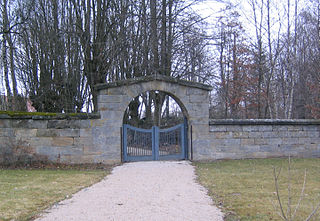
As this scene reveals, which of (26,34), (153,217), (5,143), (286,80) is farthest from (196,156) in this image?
(286,80)

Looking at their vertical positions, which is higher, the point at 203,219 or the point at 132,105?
the point at 132,105

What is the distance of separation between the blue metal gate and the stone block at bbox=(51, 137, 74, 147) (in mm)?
1798

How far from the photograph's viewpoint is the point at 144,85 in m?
11.3

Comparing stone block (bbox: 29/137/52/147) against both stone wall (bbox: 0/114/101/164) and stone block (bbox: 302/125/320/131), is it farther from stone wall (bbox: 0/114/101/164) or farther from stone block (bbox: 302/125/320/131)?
stone block (bbox: 302/125/320/131)

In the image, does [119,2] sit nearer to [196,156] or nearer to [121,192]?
[196,156]

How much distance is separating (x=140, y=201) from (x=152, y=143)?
5935mm

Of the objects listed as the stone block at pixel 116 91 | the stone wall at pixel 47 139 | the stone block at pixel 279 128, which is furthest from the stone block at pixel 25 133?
the stone block at pixel 279 128

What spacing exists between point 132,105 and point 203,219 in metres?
13.5

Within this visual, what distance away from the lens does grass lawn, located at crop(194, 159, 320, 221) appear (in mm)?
4762

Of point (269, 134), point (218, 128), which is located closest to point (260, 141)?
point (269, 134)

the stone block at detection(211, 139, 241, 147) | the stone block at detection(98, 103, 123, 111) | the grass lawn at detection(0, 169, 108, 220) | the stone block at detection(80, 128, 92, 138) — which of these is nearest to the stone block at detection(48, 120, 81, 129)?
the stone block at detection(80, 128, 92, 138)

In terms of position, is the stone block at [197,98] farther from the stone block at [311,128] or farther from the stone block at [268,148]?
the stone block at [311,128]

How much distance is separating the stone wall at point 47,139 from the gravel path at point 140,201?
272 cm

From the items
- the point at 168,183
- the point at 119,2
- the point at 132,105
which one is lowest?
the point at 168,183
